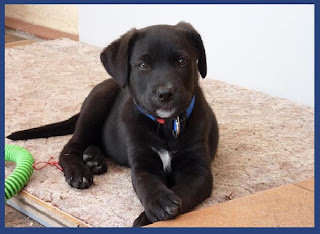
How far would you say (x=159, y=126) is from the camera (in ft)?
10.1

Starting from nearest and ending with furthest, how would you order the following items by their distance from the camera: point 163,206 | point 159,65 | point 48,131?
point 163,206
point 159,65
point 48,131

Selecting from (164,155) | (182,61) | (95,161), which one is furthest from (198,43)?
(95,161)

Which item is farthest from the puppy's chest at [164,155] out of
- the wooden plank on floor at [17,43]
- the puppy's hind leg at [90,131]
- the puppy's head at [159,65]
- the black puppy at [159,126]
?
the wooden plank on floor at [17,43]

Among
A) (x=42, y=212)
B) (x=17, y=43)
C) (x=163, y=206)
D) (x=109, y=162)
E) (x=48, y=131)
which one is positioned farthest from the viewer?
(x=17, y=43)

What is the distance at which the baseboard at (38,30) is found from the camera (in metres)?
7.52

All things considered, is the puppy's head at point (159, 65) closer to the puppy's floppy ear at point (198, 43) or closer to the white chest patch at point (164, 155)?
the puppy's floppy ear at point (198, 43)

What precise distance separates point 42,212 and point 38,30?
519 centimetres

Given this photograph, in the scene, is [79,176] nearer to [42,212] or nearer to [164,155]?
[42,212]

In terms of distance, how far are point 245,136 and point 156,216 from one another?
5.30 ft

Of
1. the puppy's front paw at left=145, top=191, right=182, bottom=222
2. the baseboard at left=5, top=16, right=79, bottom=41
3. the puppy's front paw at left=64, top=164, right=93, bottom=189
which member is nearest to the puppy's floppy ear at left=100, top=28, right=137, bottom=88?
the puppy's front paw at left=64, top=164, right=93, bottom=189

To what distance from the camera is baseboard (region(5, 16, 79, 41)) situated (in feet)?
24.7

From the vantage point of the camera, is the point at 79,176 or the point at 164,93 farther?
the point at 79,176

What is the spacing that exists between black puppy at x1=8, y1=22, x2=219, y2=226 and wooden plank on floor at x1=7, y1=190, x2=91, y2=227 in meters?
0.21

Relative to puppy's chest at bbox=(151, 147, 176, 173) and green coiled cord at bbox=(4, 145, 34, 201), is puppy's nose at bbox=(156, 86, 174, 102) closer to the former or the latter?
puppy's chest at bbox=(151, 147, 176, 173)
